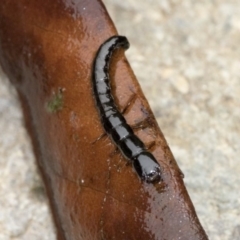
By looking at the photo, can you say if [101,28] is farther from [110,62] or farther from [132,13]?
[132,13]

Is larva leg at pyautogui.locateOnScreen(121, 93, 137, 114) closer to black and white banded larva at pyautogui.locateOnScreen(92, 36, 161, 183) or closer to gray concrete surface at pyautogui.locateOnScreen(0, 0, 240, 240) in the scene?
black and white banded larva at pyautogui.locateOnScreen(92, 36, 161, 183)

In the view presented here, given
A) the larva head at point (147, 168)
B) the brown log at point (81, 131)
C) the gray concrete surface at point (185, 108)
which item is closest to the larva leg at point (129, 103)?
the brown log at point (81, 131)

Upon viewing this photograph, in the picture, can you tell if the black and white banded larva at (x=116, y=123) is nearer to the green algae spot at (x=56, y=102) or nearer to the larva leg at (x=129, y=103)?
the larva leg at (x=129, y=103)

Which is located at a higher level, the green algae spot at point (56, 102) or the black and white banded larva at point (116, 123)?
the green algae spot at point (56, 102)

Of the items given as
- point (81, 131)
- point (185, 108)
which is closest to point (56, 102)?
point (81, 131)

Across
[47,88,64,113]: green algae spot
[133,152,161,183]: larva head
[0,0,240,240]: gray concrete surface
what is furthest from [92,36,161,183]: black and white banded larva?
[0,0,240,240]: gray concrete surface
